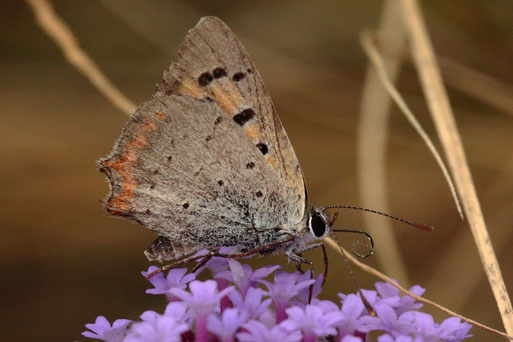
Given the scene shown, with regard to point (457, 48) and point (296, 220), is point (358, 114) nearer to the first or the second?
point (457, 48)

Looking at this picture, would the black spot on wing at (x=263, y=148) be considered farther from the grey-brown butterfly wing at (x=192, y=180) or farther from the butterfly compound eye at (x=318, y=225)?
the butterfly compound eye at (x=318, y=225)

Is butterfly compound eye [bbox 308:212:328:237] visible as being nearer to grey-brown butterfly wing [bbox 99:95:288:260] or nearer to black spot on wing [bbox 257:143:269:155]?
grey-brown butterfly wing [bbox 99:95:288:260]

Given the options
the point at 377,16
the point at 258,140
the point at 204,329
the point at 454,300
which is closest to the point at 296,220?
the point at 258,140

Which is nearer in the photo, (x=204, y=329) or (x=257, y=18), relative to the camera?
(x=204, y=329)

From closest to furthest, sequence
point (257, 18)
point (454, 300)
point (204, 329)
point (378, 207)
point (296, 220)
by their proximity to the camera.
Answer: point (204, 329) < point (296, 220) < point (378, 207) < point (454, 300) < point (257, 18)

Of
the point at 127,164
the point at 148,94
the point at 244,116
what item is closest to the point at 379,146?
the point at 148,94

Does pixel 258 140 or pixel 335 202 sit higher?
pixel 335 202
